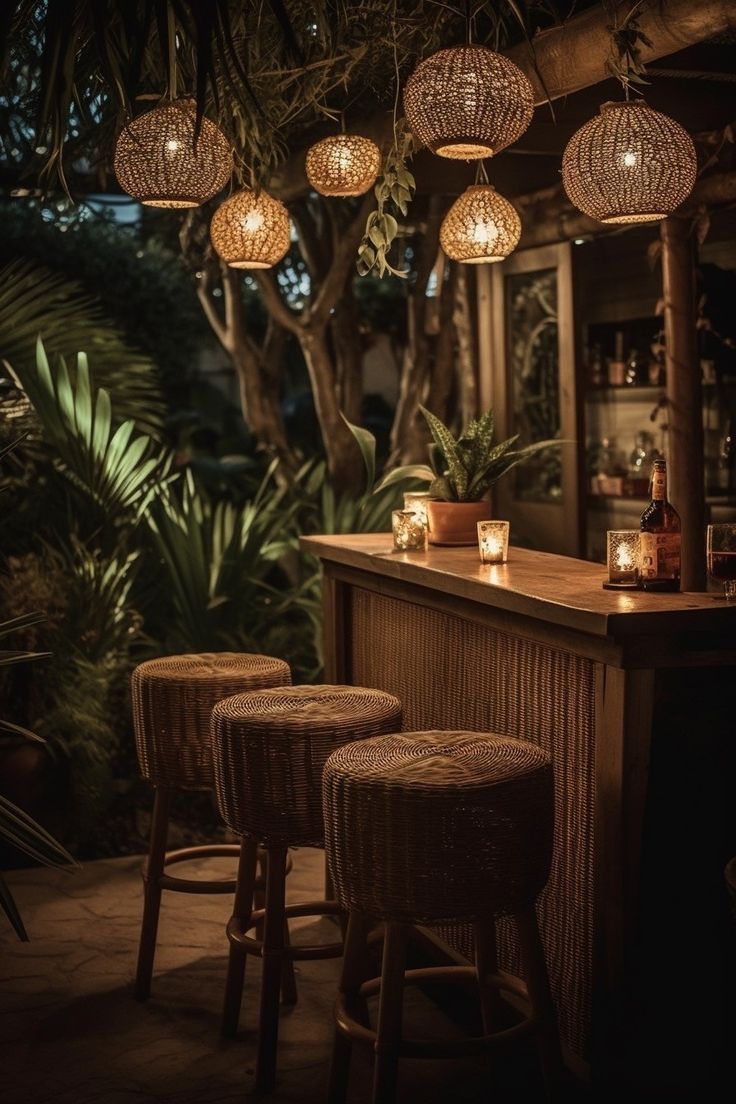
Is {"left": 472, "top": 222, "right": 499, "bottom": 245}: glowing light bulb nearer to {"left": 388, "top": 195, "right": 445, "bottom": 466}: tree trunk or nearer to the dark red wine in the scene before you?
the dark red wine

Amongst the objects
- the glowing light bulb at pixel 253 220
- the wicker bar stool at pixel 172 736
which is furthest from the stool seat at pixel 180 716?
the glowing light bulb at pixel 253 220

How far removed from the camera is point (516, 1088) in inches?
115

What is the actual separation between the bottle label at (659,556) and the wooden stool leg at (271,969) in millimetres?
983

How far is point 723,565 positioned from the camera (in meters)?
2.66

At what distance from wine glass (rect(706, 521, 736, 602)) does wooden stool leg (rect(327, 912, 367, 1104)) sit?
97 cm

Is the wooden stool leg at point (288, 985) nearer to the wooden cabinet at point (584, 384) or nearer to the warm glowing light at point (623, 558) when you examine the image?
the warm glowing light at point (623, 558)

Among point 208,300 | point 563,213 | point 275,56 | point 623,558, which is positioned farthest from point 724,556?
point 208,300

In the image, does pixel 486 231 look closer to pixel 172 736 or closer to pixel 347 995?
pixel 172 736

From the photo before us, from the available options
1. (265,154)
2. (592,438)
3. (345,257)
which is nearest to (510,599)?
(265,154)

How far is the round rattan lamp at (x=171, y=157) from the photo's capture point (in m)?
3.42

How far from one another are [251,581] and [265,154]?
1.65 m

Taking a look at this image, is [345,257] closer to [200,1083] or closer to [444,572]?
[444,572]

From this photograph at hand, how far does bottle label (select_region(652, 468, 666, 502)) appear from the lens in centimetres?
282

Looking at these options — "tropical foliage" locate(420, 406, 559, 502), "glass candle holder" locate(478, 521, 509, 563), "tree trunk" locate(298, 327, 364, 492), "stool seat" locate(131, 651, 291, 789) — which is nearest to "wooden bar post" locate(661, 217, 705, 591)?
"tropical foliage" locate(420, 406, 559, 502)
